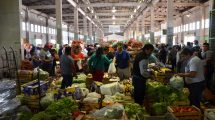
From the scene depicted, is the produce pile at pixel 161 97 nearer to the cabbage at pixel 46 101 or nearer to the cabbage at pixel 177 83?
the cabbage at pixel 177 83

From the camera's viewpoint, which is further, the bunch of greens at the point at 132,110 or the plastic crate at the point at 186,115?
the bunch of greens at the point at 132,110

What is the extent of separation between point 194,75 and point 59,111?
3.23 metres

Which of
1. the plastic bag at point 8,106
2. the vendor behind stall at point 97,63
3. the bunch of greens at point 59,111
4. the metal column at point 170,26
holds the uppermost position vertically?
the metal column at point 170,26

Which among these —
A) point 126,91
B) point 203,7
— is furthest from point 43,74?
point 203,7

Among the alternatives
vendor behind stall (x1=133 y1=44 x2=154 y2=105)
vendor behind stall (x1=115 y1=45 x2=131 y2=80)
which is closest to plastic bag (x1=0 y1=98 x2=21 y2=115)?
vendor behind stall (x1=133 y1=44 x2=154 y2=105)

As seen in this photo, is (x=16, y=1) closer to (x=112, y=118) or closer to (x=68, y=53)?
(x=68, y=53)

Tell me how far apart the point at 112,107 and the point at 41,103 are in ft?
6.36

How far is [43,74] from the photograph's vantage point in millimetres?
9773

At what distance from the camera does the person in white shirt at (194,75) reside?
6.25 metres

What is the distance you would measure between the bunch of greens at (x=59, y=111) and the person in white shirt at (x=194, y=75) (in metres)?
2.81

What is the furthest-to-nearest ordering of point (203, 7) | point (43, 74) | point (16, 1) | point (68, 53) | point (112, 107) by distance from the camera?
point (203, 7), point (16, 1), point (43, 74), point (68, 53), point (112, 107)

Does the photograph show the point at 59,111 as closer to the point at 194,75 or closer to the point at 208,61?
the point at 194,75

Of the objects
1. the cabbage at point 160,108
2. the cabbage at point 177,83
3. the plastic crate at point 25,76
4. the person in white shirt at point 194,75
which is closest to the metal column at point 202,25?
the cabbage at point 177,83

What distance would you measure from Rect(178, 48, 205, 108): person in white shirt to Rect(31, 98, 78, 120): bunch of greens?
9.21ft
